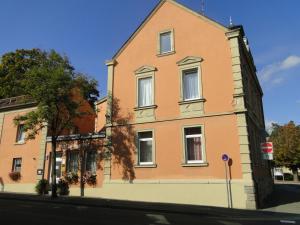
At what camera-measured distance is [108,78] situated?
2072 centimetres

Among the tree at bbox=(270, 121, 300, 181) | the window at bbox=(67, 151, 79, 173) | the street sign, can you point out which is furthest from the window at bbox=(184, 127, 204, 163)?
the tree at bbox=(270, 121, 300, 181)

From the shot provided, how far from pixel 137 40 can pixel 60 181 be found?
1093 cm

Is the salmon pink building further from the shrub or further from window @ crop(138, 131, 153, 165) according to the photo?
the shrub

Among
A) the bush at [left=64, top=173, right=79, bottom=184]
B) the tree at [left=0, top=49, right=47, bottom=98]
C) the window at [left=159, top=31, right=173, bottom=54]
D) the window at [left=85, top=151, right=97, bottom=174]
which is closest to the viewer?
the window at [left=159, top=31, right=173, bottom=54]

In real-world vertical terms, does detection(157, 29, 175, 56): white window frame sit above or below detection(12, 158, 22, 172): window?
above

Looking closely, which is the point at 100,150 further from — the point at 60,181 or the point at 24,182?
the point at 24,182

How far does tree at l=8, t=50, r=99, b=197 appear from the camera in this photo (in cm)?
1859

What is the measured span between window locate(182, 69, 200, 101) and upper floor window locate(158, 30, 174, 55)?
6.39ft

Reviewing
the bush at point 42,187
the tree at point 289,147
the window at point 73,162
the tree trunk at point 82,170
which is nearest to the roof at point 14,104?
the window at point 73,162

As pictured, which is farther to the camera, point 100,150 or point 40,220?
point 100,150

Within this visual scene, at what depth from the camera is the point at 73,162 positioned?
70.9 feet

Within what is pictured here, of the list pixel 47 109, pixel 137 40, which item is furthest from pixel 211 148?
pixel 47 109

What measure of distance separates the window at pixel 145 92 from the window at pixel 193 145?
3.28m

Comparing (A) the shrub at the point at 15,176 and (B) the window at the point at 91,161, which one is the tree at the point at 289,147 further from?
(A) the shrub at the point at 15,176
